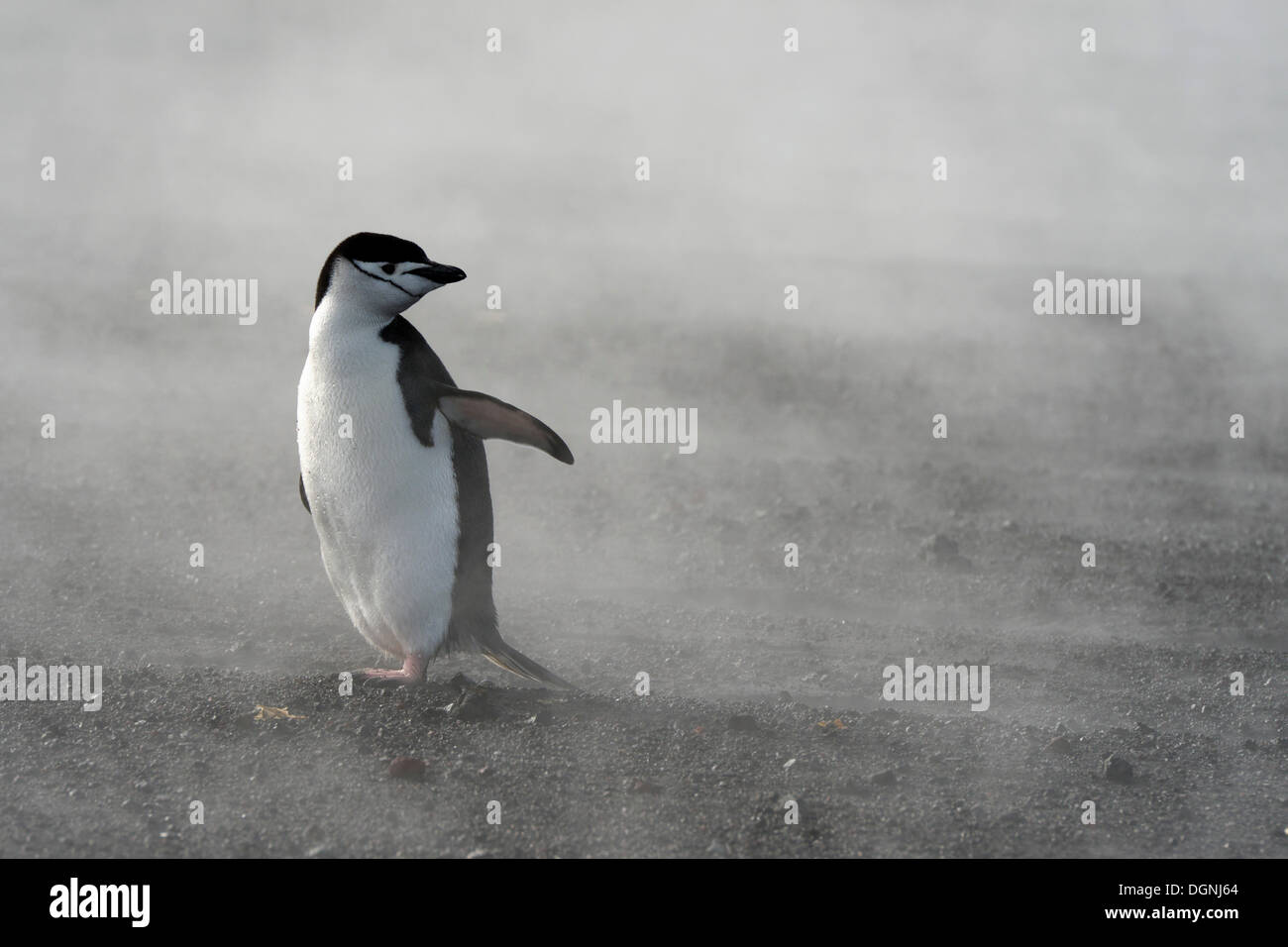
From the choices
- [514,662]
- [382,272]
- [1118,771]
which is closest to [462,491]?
[514,662]

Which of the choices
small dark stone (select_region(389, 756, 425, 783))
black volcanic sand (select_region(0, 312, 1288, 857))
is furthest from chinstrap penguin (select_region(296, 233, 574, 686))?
small dark stone (select_region(389, 756, 425, 783))

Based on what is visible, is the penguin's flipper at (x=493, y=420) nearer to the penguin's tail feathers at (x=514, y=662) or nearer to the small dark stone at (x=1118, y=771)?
the penguin's tail feathers at (x=514, y=662)

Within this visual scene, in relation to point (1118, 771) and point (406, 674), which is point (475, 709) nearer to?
point (406, 674)

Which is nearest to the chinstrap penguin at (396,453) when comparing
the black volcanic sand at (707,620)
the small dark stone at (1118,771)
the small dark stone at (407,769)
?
the black volcanic sand at (707,620)

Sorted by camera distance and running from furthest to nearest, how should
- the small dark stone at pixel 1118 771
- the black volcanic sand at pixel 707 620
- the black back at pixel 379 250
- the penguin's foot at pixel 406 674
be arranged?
the penguin's foot at pixel 406 674 → the black back at pixel 379 250 → the small dark stone at pixel 1118 771 → the black volcanic sand at pixel 707 620

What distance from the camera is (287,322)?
7633 millimetres

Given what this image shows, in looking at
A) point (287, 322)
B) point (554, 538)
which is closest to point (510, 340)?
point (287, 322)

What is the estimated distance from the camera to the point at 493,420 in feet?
10.2

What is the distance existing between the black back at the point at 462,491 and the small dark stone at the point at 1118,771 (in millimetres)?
1464

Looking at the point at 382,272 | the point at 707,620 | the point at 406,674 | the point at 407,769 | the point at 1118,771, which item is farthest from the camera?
the point at 707,620

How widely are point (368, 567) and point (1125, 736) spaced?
1.89m

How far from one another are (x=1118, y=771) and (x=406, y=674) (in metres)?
1.66

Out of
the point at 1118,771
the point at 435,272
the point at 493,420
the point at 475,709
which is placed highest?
the point at 435,272

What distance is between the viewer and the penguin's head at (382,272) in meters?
3.10
